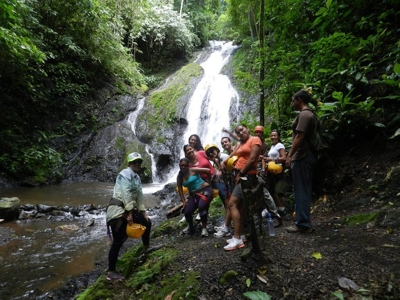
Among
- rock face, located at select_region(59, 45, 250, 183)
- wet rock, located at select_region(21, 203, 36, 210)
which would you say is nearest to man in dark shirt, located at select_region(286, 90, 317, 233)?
wet rock, located at select_region(21, 203, 36, 210)

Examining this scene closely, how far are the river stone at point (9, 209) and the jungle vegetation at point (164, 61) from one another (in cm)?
438

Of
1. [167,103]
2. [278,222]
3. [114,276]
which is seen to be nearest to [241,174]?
[278,222]

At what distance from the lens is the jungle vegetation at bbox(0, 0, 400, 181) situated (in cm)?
461

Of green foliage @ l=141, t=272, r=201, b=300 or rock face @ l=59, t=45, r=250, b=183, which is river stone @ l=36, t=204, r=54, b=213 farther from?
green foliage @ l=141, t=272, r=201, b=300

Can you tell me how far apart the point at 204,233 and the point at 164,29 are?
21.6 metres

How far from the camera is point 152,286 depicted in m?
2.90

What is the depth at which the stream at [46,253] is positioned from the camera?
405cm

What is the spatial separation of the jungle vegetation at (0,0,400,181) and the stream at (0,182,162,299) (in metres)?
5.02

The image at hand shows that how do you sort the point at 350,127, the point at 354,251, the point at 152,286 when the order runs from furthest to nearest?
the point at 350,127 → the point at 152,286 → the point at 354,251

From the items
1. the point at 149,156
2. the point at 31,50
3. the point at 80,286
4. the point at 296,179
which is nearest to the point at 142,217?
the point at 80,286

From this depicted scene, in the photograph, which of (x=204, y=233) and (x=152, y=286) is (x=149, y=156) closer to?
(x=204, y=233)

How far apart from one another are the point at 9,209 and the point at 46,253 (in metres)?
2.50

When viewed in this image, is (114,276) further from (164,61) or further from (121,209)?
(164,61)

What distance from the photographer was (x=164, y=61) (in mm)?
24344
